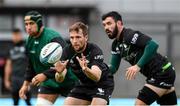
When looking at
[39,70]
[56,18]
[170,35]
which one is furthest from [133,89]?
[39,70]

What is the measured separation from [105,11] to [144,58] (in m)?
14.0

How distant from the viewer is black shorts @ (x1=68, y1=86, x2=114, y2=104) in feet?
33.2

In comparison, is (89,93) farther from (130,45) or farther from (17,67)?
(17,67)

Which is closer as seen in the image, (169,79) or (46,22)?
(169,79)

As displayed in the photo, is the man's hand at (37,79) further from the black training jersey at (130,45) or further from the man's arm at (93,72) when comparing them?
the black training jersey at (130,45)

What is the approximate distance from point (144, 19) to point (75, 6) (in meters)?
2.44

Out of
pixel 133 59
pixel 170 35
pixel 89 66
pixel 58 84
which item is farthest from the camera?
pixel 170 35

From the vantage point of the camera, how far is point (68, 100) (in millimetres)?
10367

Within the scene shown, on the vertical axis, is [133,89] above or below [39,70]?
below

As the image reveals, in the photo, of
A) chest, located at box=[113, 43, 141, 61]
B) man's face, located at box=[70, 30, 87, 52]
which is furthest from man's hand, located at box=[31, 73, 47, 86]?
chest, located at box=[113, 43, 141, 61]

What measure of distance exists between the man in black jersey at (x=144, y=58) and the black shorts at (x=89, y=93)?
585mm

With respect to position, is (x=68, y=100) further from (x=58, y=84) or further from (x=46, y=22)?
(x=46, y=22)

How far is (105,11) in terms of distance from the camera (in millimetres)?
24016

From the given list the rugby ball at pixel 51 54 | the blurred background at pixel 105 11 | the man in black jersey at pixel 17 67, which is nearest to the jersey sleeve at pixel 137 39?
the rugby ball at pixel 51 54
